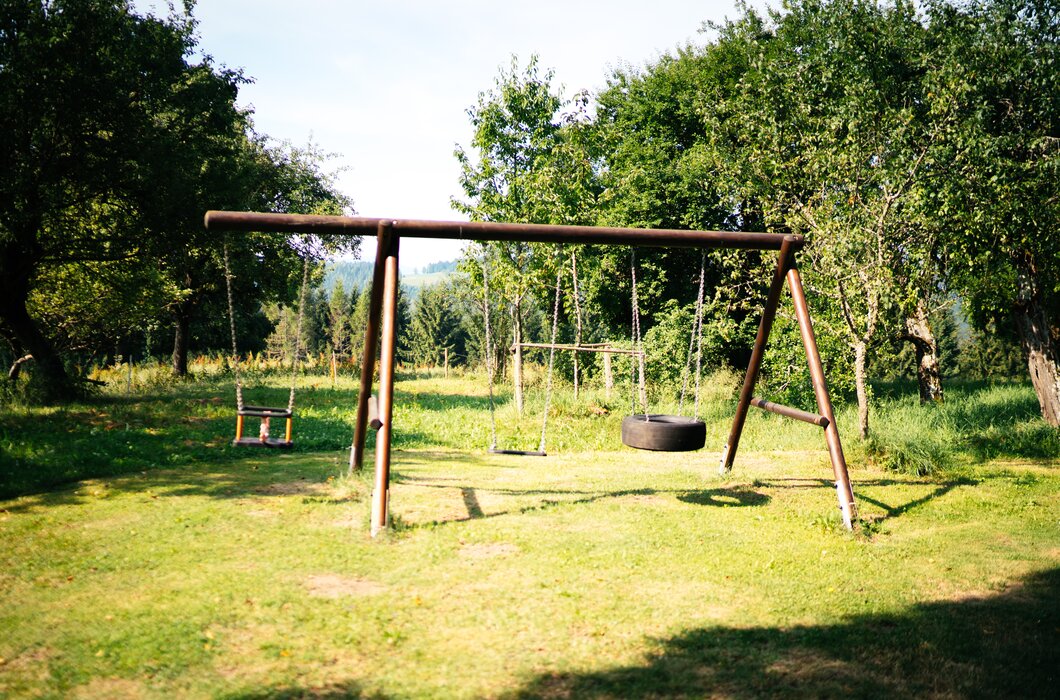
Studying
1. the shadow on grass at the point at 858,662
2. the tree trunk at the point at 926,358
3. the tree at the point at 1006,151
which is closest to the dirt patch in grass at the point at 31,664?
the shadow on grass at the point at 858,662

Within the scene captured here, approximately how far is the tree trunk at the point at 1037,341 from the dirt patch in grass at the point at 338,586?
13829 mm

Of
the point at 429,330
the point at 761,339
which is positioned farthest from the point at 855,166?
the point at 429,330

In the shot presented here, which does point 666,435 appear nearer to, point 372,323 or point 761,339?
point 761,339

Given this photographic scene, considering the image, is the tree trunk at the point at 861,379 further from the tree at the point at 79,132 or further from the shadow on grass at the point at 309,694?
the tree at the point at 79,132

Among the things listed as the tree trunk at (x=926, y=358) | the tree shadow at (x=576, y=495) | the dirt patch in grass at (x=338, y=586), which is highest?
the tree trunk at (x=926, y=358)

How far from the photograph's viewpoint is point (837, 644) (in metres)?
4.44

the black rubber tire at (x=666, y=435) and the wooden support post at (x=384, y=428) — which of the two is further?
the black rubber tire at (x=666, y=435)

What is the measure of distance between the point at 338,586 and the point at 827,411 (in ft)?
16.6

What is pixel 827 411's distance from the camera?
23.3 feet

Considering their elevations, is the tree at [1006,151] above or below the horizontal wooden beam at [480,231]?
above

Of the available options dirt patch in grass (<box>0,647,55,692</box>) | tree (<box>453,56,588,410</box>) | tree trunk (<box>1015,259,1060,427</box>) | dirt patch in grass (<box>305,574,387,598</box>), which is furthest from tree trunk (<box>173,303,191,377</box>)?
tree trunk (<box>1015,259,1060,427</box>)

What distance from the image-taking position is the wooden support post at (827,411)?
6.94 m

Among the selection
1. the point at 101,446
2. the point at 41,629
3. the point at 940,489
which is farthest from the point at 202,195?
the point at 940,489

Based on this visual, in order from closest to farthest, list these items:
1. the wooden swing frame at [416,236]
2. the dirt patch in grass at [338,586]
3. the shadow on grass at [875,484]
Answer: the dirt patch in grass at [338,586] < the wooden swing frame at [416,236] < the shadow on grass at [875,484]
